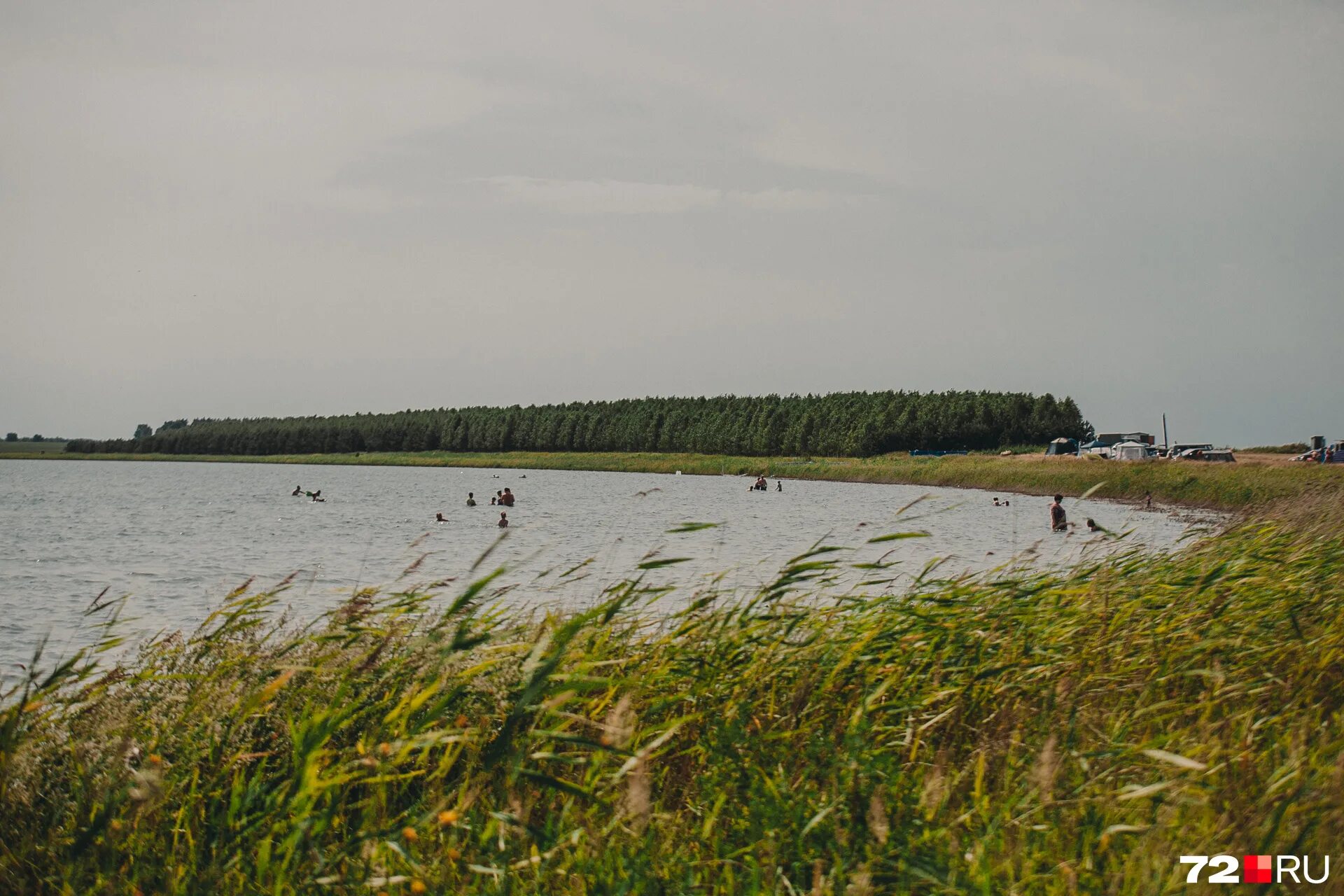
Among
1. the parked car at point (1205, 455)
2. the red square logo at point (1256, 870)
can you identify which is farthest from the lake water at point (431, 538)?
the parked car at point (1205, 455)

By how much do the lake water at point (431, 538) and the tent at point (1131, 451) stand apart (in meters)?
11.0

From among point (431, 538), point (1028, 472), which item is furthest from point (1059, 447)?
point (431, 538)

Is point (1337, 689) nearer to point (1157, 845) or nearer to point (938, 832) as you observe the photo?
point (1157, 845)

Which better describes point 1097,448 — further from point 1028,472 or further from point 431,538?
point 431,538

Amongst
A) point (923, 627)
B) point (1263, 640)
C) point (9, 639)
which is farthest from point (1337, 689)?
point (9, 639)

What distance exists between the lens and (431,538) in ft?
91.2

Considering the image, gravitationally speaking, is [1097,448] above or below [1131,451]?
above

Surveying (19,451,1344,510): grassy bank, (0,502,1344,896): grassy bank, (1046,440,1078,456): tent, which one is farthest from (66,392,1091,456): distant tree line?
(0,502,1344,896): grassy bank

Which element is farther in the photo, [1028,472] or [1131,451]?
[1131,451]

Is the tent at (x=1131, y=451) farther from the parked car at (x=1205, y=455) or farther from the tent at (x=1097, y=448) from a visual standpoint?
the parked car at (x=1205, y=455)

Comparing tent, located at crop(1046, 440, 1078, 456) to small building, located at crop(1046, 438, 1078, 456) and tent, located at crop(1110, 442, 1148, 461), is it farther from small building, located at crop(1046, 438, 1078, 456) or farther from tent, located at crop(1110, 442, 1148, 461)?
tent, located at crop(1110, 442, 1148, 461)

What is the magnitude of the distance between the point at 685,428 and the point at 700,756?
119 meters

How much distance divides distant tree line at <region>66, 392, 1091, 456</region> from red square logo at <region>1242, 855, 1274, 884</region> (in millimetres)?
98865

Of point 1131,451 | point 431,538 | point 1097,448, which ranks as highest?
point 1097,448
